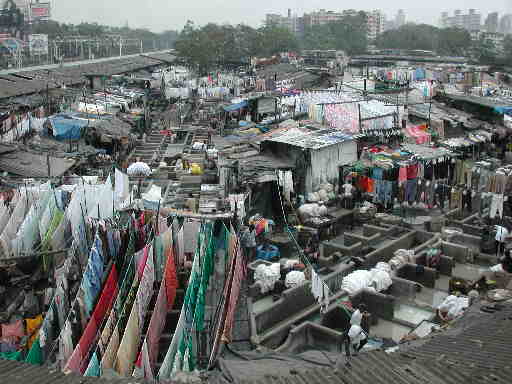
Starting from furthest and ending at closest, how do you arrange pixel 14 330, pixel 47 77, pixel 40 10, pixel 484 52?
pixel 40 10, pixel 484 52, pixel 47 77, pixel 14 330

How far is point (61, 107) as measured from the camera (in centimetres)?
2603

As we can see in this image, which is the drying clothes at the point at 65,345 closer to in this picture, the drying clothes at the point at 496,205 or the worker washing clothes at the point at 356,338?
the worker washing clothes at the point at 356,338

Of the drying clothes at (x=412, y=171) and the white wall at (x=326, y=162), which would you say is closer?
the drying clothes at (x=412, y=171)

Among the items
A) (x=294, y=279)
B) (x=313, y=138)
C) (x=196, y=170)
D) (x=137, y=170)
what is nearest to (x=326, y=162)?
(x=313, y=138)

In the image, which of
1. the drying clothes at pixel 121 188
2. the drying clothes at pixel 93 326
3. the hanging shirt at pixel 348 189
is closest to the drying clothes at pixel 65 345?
the drying clothes at pixel 93 326

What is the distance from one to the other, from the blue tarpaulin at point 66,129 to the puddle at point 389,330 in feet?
47.6

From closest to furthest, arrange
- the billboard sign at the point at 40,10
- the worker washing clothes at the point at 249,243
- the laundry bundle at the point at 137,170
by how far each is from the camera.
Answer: the worker washing clothes at the point at 249,243 → the laundry bundle at the point at 137,170 → the billboard sign at the point at 40,10

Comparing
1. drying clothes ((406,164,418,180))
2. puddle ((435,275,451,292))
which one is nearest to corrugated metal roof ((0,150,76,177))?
drying clothes ((406,164,418,180))

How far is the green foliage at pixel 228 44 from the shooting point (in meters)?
60.7

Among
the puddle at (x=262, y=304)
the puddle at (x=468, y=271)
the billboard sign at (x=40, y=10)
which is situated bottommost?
the puddle at (x=262, y=304)

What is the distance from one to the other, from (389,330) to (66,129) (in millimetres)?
14975

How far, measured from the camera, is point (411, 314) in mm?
11219

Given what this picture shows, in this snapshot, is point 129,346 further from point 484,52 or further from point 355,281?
point 484,52

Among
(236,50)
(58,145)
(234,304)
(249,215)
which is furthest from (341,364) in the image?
(236,50)
